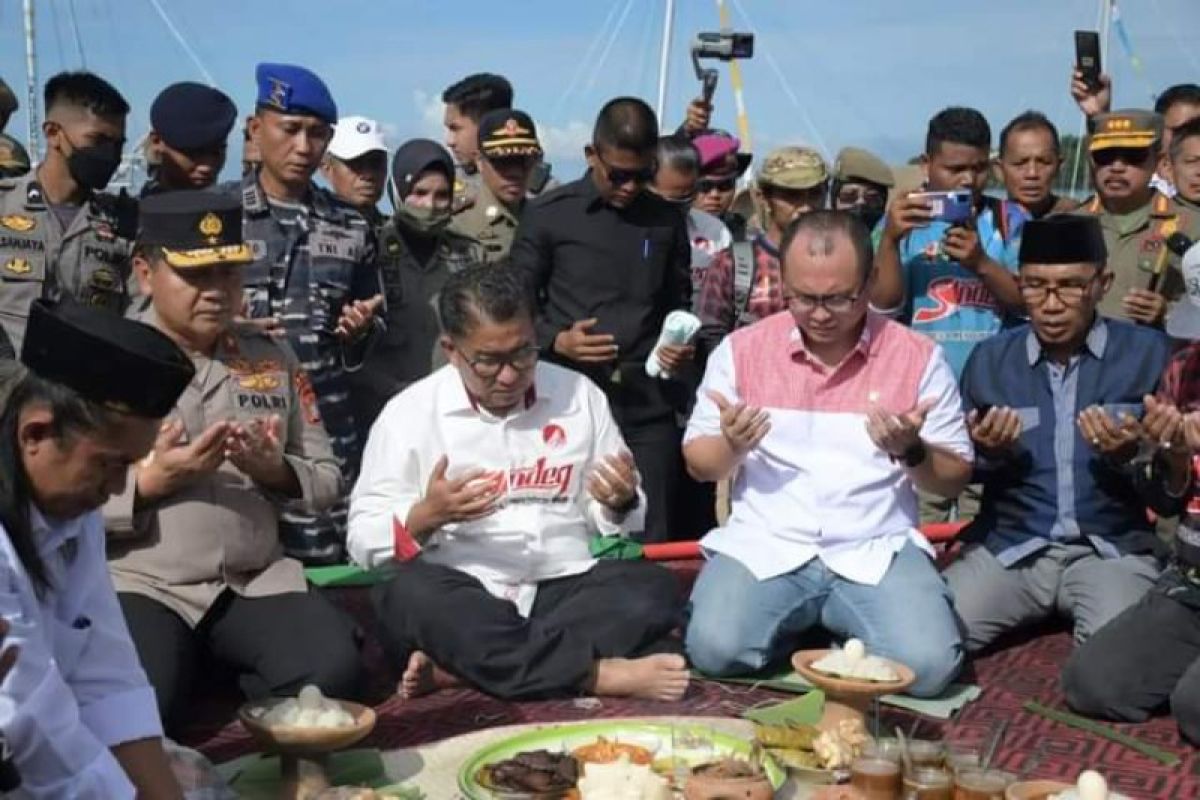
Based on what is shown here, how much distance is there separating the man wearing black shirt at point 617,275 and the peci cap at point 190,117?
1180 millimetres

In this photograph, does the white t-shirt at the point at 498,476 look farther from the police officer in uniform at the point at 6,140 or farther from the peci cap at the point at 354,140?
the police officer in uniform at the point at 6,140

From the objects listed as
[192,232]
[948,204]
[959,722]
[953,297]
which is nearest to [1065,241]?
[948,204]

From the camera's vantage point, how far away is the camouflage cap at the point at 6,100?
6.47m

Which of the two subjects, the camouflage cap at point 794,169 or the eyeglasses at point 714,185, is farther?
the eyeglasses at point 714,185

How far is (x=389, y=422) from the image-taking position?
4.17 meters

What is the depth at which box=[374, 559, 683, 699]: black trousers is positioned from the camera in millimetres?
3977

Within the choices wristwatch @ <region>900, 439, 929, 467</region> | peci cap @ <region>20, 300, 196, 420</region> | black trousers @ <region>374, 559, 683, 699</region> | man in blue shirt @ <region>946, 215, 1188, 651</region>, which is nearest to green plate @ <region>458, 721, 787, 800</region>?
black trousers @ <region>374, 559, 683, 699</region>

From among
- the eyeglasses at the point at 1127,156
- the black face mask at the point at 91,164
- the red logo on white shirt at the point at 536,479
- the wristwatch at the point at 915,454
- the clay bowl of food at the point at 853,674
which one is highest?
the eyeglasses at the point at 1127,156

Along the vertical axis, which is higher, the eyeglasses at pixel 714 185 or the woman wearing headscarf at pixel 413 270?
the eyeglasses at pixel 714 185

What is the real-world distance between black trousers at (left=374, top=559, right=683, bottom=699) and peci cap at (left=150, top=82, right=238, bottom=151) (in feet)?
6.17

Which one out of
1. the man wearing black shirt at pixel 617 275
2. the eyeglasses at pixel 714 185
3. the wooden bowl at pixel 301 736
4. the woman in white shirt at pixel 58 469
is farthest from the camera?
the eyeglasses at pixel 714 185

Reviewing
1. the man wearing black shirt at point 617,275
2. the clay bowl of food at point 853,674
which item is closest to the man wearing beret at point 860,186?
the man wearing black shirt at point 617,275

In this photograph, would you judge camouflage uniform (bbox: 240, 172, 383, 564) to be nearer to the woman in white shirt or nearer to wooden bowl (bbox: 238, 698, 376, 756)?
wooden bowl (bbox: 238, 698, 376, 756)

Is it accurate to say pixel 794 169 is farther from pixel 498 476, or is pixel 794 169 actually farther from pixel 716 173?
pixel 498 476
